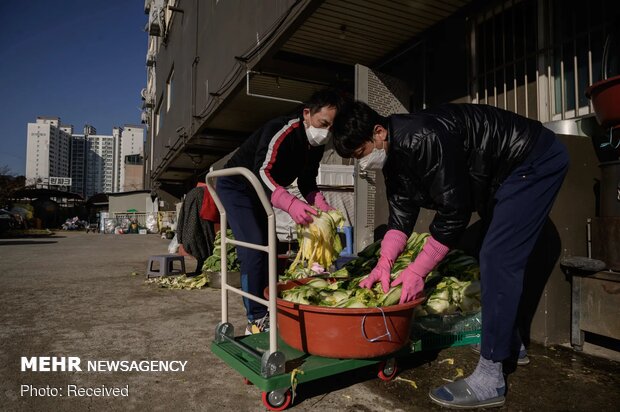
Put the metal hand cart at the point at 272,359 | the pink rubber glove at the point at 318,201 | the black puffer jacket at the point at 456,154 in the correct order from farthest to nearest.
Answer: the pink rubber glove at the point at 318,201, the black puffer jacket at the point at 456,154, the metal hand cart at the point at 272,359

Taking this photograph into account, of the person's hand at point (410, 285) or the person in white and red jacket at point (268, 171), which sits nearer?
the person's hand at point (410, 285)

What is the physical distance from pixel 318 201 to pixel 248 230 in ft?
2.43

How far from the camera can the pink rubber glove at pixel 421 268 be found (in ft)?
8.20

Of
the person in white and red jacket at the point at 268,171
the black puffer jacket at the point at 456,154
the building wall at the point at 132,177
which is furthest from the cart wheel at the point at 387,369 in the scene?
the building wall at the point at 132,177

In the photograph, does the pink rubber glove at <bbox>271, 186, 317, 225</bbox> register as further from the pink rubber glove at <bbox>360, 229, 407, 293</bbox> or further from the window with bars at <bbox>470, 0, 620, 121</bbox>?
the window with bars at <bbox>470, 0, 620, 121</bbox>

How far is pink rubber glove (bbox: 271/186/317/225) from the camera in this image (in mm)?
3045

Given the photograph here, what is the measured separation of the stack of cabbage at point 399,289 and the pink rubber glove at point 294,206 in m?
0.49

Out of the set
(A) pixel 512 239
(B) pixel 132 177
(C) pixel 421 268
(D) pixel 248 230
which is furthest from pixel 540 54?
(B) pixel 132 177

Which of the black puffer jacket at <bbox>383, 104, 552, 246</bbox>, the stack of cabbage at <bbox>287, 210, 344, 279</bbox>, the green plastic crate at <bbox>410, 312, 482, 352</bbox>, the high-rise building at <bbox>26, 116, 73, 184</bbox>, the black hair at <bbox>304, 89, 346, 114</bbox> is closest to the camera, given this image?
the black puffer jacket at <bbox>383, 104, 552, 246</bbox>

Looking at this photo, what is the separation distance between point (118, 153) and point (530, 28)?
143 metres

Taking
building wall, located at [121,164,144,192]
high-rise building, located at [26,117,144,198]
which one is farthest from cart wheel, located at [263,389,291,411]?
high-rise building, located at [26,117,144,198]

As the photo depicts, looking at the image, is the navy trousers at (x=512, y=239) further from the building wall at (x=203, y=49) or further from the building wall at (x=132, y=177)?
the building wall at (x=132, y=177)

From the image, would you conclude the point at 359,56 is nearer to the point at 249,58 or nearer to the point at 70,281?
the point at 249,58

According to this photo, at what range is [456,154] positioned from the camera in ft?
7.88
